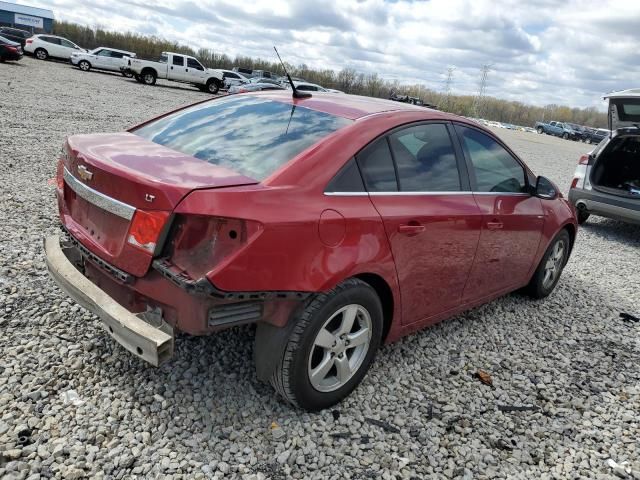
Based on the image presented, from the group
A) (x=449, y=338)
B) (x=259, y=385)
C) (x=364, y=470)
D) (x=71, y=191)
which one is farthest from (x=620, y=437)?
(x=71, y=191)

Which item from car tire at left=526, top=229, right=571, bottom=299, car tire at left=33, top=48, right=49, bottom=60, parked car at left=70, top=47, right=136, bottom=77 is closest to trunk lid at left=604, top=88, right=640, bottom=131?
→ car tire at left=526, top=229, right=571, bottom=299

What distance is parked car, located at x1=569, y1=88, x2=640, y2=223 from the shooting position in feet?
24.1

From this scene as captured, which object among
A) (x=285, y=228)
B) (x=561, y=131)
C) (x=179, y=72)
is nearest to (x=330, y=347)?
(x=285, y=228)

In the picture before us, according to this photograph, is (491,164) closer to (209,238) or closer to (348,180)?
(348,180)

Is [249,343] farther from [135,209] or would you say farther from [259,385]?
[135,209]

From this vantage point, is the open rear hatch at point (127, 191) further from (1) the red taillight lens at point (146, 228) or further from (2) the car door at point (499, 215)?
(2) the car door at point (499, 215)

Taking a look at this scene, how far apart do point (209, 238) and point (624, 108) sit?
7226 mm

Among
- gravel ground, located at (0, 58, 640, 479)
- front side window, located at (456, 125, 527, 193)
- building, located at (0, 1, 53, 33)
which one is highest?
building, located at (0, 1, 53, 33)

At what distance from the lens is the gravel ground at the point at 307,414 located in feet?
7.97

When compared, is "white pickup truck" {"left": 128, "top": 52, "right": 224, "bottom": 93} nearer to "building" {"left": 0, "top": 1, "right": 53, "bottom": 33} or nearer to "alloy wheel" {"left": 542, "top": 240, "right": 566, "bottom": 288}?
"alloy wheel" {"left": 542, "top": 240, "right": 566, "bottom": 288}

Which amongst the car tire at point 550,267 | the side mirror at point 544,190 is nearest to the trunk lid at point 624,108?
the car tire at point 550,267

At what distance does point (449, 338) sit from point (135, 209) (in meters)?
2.58

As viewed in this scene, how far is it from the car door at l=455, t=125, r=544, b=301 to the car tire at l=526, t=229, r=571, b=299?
0.35 meters

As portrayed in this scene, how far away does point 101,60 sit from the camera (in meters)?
32.3
